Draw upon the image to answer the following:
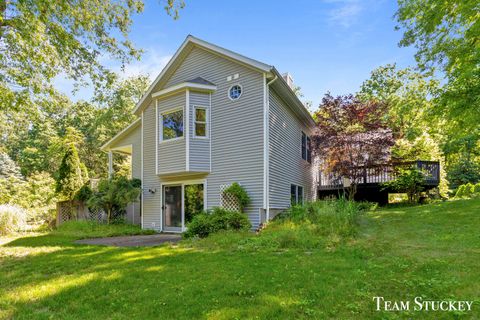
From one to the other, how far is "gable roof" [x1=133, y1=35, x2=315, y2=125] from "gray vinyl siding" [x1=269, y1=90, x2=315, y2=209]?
0.37 meters

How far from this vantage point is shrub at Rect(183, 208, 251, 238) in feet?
28.6

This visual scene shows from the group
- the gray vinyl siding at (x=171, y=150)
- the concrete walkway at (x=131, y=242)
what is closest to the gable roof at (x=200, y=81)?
the gray vinyl siding at (x=171, y=150)

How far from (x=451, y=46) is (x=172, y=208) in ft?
42.7

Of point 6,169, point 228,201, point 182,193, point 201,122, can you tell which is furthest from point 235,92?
point 6,169

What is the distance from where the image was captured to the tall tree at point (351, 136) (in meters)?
13.5

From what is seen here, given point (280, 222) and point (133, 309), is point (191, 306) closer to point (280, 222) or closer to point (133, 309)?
point (133, 309)

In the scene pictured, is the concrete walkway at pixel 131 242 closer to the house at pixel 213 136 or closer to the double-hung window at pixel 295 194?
the house at pixel 213 136

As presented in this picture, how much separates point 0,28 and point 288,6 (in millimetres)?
9046

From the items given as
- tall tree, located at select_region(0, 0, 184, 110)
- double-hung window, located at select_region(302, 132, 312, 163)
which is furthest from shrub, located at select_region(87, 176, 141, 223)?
double-hung window, located at select_region(302, 132, 312, 163)

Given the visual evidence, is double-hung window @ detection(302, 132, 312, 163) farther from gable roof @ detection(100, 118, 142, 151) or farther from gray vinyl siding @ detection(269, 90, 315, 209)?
gable roof @ detection(100, 118, 142, 151)

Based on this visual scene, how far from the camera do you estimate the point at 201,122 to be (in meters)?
11.0

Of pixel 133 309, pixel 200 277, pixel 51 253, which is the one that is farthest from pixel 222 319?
pixel 51 253

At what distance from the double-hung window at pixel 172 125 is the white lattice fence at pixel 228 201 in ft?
8.75

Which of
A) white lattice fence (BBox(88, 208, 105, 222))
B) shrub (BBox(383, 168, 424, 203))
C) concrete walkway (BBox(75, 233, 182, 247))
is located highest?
shrub (BBox(383, 168, 424, 203))
